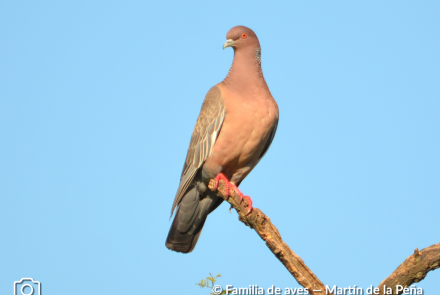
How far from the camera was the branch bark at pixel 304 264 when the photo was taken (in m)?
4.51

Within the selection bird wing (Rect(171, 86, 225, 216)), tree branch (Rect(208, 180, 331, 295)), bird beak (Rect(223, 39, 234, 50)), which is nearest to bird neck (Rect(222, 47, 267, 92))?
bird beak (Rect(223, 39, 234, 50))

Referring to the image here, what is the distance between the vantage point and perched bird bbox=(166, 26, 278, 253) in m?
6.34

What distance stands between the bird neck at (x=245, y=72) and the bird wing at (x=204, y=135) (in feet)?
0.74

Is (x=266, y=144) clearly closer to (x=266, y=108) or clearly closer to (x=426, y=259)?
(x=266, y=108)

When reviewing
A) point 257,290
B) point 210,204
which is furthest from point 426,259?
point 210,204

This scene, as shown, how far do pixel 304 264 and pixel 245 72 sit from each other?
266 centimetres

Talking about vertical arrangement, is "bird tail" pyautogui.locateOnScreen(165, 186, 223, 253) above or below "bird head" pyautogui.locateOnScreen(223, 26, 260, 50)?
below

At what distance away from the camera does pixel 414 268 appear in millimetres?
4543

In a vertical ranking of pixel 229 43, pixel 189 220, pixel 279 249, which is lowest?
pixel 279 249

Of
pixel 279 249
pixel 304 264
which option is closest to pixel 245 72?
pixel 279 249

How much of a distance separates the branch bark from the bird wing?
818 millimetres

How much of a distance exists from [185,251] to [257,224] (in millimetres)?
2016

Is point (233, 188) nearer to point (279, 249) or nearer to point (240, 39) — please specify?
point (279, 249)

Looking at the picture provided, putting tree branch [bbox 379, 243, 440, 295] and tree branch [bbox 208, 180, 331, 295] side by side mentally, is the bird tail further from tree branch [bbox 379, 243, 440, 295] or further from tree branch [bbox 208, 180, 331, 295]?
tree branch [bbox 379, 243, 440, 295]
